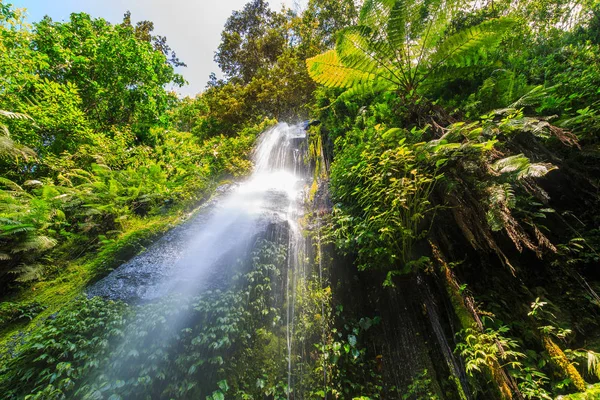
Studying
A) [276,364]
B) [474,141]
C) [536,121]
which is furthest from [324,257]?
[536,121]

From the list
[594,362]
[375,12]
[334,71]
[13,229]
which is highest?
[375,12]

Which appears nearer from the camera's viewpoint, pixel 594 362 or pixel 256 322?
pixel 594 362

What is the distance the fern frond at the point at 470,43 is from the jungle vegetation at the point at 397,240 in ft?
0.09

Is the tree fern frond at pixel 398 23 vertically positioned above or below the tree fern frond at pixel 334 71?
above

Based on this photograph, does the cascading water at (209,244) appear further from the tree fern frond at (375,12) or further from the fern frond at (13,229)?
the tree fern frond at (375,12)

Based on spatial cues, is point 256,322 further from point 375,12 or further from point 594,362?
point 375,12

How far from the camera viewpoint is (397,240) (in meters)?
2.86

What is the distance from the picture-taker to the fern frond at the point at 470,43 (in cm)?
361

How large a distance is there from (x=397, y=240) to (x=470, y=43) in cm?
338

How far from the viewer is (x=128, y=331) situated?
2.71m

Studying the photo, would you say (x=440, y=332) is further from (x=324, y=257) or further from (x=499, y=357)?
(x=324, y=257)

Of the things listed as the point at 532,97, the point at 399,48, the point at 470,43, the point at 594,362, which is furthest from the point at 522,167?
the point at 399,48

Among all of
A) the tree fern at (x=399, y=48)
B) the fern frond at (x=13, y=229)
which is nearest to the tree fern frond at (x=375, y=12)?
the tree fern at (x=399, y=48)

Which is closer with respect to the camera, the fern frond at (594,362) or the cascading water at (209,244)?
the fern frond at (594,362)
